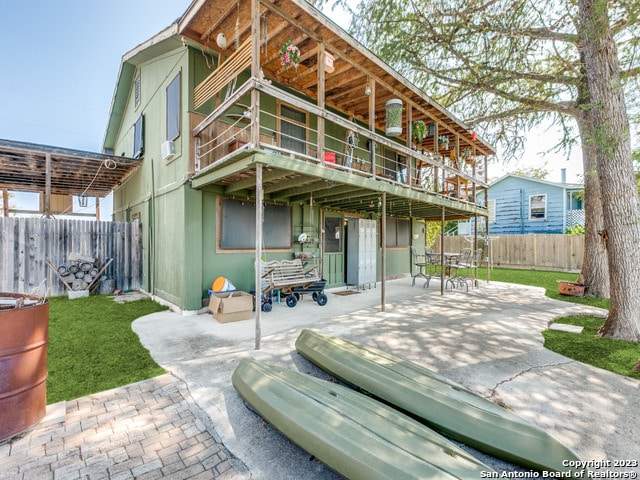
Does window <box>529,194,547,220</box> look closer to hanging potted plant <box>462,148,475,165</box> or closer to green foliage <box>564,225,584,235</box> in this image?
green foliage <box>564,225,584,235</box>

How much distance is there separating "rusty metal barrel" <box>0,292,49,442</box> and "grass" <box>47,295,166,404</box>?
482mm

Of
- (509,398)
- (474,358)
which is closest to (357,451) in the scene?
(509,398)

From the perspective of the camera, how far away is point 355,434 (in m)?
1.70

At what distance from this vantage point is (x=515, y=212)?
705 inches

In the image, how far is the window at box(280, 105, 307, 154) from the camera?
736cm

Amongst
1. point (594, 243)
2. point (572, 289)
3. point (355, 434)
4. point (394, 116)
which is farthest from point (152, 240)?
point (594, 243)

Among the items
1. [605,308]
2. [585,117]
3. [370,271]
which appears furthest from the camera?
[370,271]

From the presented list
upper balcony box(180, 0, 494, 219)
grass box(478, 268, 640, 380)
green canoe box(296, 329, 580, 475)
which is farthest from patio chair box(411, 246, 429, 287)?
green canoe box(296, 329, 580, 475)

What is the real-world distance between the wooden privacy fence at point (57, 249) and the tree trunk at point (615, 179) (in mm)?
10928

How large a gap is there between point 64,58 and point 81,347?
1075 inches

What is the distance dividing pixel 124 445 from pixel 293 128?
7.13 metres

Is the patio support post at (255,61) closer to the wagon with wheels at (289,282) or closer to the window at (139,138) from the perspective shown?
the wagon with wheels at (289,282)

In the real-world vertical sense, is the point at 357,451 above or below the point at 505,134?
below

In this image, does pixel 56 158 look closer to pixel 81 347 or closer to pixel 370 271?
pixel 81 347
